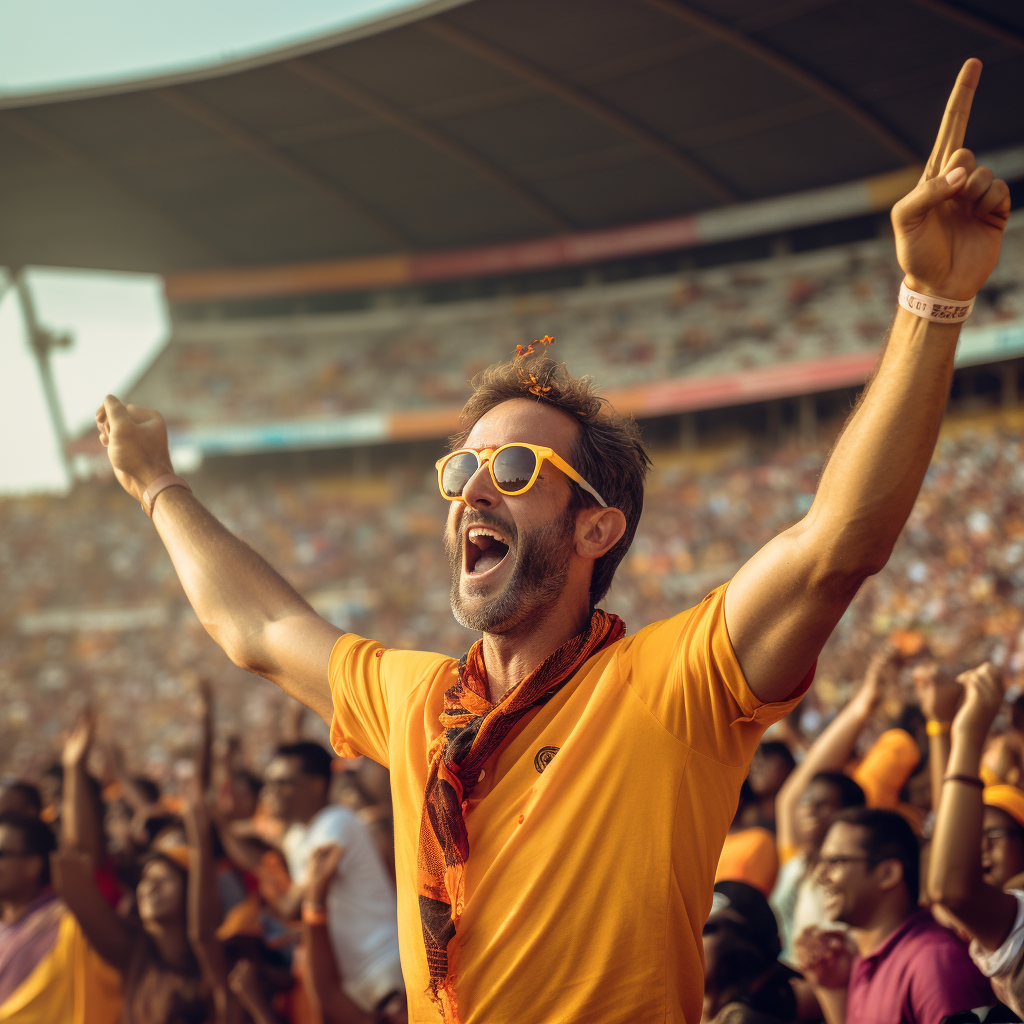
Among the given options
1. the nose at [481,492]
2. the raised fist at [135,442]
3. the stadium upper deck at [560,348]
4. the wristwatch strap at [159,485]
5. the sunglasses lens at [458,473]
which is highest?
the stadium upper deck at [560,348]

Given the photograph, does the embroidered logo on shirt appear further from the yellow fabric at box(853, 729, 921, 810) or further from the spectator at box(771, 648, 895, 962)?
the yellow fabric at box(853, 729, 921, 810)

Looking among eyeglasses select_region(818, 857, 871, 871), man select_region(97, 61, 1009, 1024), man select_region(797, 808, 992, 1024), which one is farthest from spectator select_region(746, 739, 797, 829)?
man select_region(97, 61, 1009, 1024)

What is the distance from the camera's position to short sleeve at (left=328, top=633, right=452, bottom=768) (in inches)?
84.5

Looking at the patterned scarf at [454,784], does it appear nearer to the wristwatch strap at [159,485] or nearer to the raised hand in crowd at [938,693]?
the wristwatch strap at [159,485]

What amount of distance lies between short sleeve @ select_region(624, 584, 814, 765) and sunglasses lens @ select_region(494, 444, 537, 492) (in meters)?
0.42

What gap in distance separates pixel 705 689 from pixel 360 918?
2.63m

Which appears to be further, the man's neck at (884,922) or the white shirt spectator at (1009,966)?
the man's neck at (884,922)

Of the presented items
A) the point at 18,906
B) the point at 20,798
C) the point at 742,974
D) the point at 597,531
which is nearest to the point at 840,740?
the point at 742,974

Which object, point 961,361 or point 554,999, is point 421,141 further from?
point 554,999

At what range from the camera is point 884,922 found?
9.54ft

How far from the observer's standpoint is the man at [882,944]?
263 cm

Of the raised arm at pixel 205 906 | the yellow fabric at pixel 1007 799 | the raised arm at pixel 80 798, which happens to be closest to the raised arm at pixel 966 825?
the yellow fabric at pixel 1007 799

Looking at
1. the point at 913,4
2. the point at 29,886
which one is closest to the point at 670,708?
the point at 29,886

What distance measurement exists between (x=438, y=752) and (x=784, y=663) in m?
0.66
